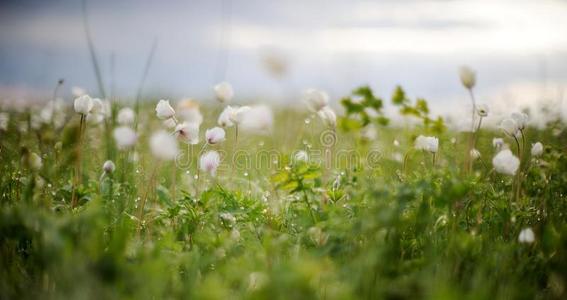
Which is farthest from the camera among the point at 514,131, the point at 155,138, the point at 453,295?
the point at 514,131

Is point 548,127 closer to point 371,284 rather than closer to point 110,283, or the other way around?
point 371,284

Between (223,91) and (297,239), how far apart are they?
45.2 inches

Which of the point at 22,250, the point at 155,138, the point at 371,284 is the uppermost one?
the point at 155,138

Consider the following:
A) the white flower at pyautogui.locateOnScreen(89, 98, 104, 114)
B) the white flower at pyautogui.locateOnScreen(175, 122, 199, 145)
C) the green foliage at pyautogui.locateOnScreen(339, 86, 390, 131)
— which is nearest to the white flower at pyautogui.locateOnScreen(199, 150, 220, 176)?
the white flower at pyautogui.locateOnScreen(175, 122, 199, 145)

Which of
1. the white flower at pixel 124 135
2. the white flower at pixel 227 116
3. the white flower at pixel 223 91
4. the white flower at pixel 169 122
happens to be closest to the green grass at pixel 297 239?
the white flower at pixel 124 135

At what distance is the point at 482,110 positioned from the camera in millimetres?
2430

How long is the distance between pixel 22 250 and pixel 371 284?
60.3 inches

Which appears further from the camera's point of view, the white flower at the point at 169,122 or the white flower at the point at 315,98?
the white flower at the point at 169,122

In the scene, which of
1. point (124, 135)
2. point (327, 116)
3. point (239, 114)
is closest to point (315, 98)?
point (327, 116)

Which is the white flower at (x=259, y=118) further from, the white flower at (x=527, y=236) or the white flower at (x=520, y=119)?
the white flower at (x=520, y=119)

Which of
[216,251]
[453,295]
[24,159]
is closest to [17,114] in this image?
[24,159]

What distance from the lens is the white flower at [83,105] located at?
237 centimetres

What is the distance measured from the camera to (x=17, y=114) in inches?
227

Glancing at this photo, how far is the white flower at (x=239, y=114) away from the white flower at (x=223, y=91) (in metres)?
0.27
